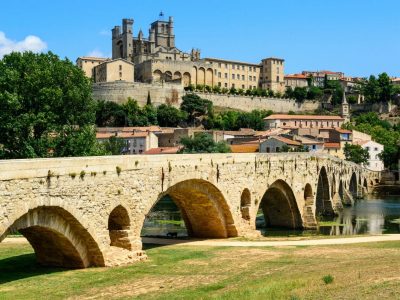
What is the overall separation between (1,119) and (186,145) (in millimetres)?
36589

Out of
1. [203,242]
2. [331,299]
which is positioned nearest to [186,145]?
[203,242]

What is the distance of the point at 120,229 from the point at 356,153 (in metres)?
70.3

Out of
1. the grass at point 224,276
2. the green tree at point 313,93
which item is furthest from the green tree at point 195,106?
the grass at point 224,276

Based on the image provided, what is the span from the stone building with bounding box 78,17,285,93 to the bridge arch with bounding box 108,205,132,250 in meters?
108

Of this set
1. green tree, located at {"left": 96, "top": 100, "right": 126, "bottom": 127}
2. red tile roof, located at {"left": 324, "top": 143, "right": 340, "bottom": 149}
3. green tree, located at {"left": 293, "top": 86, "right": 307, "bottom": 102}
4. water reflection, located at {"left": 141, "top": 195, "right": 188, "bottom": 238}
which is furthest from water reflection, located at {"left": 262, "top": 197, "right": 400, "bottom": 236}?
green tree, located at {"left": 293, "top": 86, "right": 307, "bottom": 102}

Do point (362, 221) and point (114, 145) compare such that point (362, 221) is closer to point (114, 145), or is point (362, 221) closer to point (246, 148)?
point (246, 148)

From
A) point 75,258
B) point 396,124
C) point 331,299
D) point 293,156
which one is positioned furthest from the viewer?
point 396,124

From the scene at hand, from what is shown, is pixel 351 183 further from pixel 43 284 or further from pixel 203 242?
pixel 43 284

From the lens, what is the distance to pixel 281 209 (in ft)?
140

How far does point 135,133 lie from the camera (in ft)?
323

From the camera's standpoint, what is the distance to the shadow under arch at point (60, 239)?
19469 millimetres

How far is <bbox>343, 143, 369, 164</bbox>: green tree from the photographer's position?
87.9m

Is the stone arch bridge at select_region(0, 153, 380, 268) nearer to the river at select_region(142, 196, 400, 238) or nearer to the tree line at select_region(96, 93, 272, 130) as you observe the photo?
the river at select_region(142, 196, 400, 238)

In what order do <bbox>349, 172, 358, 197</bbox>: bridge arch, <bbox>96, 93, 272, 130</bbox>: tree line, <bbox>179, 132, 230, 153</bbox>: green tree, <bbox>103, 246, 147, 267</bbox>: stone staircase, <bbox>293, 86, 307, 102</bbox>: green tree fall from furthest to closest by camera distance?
<bbox>293, 86, 307, 102</bbox>: green tree, <bbox>96, 93, 272, 130</bbox>: tree line, <bbox>349, 172, 358, 197</bbox>: bridge arch, <bbox>179, 132, 230, 153</bbox>: green tree, <bbox>103, 246, 147, 267</bbox>: stone staircase
